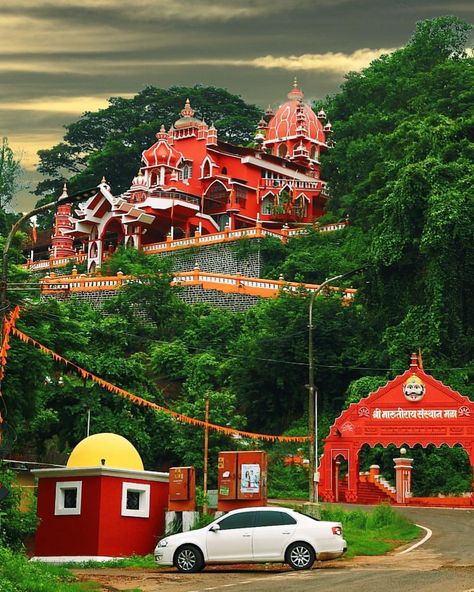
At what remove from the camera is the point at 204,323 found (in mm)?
62031

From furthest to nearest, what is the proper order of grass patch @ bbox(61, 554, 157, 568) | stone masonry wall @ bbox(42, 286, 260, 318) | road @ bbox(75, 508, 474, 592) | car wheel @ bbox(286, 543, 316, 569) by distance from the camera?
stone masonry wall @ bbox(42, 286, 260, 318), grass patch @ bbox(61, 554, 157, 568), car wheel @ bbox(286, 543, 316, 569), road @ bbox(75, 508, 474, 592)

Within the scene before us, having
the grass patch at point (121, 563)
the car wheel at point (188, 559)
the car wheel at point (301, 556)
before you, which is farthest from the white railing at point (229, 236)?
the car wheel at point (301, 556)

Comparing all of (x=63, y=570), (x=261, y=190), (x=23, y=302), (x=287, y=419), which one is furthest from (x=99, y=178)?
(x=63, y=570)

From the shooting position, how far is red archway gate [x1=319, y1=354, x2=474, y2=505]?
44.6 m

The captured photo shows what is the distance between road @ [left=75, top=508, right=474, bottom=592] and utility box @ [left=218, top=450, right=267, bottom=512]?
144 inches

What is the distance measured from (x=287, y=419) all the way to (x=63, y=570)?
31.5 meters

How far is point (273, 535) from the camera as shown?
1013 inches

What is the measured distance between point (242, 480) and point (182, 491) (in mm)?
1556

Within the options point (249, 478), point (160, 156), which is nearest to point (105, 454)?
point (249, 478)

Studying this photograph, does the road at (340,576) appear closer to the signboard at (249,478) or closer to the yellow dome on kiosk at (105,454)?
the signboard at (249,478)

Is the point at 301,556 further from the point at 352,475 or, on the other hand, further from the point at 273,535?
the point at 352,475

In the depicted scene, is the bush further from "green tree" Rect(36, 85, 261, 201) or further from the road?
"green tree" Rect(36, 85, 261, 201)

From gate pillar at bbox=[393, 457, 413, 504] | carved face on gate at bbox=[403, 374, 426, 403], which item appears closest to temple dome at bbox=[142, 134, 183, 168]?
Result: carved face on gate at bbox=[403, 374, 426, 403]

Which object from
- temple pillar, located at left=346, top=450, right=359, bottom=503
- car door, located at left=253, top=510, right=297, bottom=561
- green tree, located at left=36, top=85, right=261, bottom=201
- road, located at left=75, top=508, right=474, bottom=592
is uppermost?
green tree, located at left=36, top=85, right=261, bottom=201
